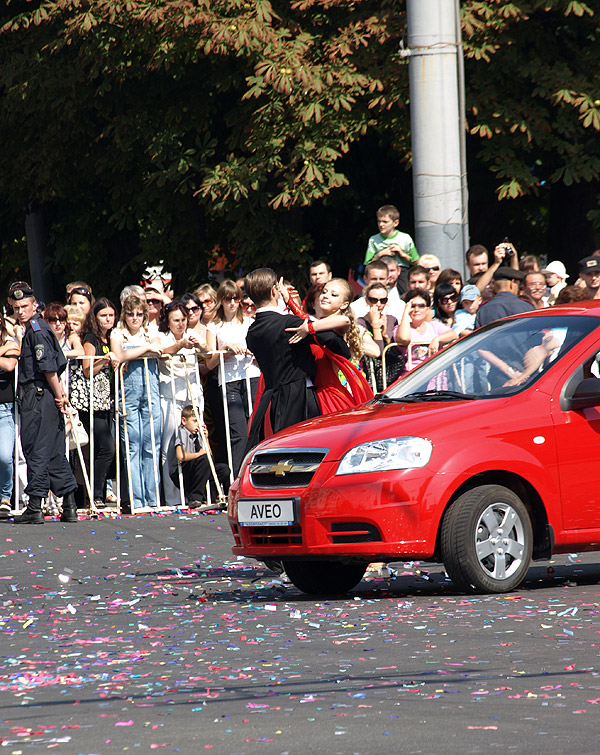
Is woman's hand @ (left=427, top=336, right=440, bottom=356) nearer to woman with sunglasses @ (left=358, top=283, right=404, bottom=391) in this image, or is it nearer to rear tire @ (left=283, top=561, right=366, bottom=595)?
woman with sunglasses @ (left=358, top=283, right=404, bottom=391)

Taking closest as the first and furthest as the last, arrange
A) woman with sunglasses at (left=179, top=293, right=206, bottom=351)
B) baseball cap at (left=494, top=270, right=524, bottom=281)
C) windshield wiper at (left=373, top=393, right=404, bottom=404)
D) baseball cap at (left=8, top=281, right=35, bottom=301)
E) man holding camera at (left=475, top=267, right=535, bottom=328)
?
windshield wiper at (left=373, top=393, right=404, bottom=404) → man holding camera at (left=475, top=267, right=535, bottom=328) → baseball cap at (left=494, top=270, right=524, bottom=281) → baseball cap at (left=8, top=281, right=35, bottom=301) → woman with sunglasses at (left=179, top=293, right=206, bottom=351)

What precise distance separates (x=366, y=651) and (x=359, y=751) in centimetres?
207

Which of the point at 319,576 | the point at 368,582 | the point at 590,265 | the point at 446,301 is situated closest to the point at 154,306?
the point at 446,301

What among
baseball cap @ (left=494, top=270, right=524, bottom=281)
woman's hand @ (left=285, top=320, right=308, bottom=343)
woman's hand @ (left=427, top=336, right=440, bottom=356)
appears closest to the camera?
woman's hand @ (left=285, top=320, right=308, bottom=343)

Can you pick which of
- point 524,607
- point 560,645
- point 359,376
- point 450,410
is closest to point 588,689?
point 560,645

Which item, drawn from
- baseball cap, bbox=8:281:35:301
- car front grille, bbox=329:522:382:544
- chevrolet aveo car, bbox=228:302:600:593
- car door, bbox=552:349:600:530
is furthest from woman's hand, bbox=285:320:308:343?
baseball cap, bbox=8:281:35:301

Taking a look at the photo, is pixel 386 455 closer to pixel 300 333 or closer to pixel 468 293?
pixel 300 333

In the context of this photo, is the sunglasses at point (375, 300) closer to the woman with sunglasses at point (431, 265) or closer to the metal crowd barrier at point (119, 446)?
the woman with sunglasses at point (431, 265)

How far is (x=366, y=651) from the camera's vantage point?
755 centimetres

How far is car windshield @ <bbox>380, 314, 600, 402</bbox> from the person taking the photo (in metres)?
10.0

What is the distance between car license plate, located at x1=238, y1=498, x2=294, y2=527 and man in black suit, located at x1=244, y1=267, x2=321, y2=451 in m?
1.10

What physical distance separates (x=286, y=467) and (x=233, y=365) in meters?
6.15

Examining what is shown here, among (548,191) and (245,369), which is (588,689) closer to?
(245,369)

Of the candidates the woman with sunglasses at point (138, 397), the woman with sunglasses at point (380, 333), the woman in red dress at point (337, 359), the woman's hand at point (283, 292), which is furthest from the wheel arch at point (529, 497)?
the woman with sunglasses at point (138, 397)
